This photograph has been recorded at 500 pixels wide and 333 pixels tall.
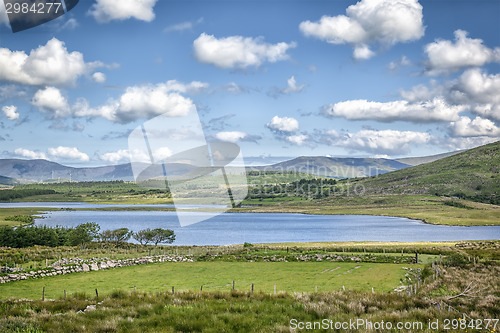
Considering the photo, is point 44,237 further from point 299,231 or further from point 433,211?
point 433,211

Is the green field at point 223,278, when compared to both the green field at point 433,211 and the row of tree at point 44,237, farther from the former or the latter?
the green field at point 433,211

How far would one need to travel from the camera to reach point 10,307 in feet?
44.9

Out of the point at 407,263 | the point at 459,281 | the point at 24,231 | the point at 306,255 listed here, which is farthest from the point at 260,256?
the point at 24,231

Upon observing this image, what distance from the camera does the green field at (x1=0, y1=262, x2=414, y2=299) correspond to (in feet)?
84.9

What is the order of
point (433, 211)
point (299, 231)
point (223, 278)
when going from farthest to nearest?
point (433, 211)
point (299, 231)
point (223, 278)

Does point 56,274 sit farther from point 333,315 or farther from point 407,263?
point 407,263

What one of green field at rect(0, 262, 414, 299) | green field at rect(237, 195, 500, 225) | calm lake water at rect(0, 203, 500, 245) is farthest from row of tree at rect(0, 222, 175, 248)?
green field at rect(237, 195, 500, 225)

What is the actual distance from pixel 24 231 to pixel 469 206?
175 meters

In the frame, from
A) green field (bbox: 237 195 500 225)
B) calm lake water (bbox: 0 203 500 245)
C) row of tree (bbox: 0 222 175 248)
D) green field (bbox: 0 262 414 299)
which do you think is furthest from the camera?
green field (bbox: 237 195 500 225)

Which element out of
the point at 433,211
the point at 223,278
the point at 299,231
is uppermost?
the point at 223,278

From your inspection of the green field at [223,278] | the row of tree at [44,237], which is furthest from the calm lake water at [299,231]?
the green field at [223,278]

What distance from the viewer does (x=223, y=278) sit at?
105 feet

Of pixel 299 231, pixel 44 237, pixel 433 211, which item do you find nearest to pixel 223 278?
pixel 44 237

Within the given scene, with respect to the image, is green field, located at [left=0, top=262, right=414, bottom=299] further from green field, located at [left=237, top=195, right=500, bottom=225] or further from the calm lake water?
green field, located at [left=237, top=195, right=500, bottom=225]
